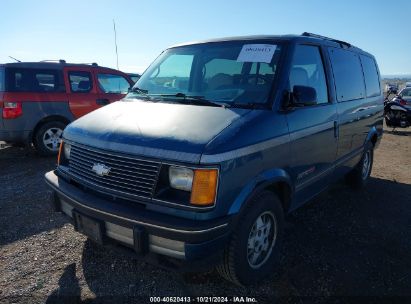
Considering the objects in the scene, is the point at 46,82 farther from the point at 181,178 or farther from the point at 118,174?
the point at 181,178

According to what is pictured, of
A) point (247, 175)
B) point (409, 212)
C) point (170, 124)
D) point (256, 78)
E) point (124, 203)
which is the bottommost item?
point (409, 212)

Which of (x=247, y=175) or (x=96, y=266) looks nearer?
(x=247, y=175)

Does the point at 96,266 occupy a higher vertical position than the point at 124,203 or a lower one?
lower

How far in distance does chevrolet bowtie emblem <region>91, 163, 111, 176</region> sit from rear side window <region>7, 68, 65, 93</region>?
5.01 m

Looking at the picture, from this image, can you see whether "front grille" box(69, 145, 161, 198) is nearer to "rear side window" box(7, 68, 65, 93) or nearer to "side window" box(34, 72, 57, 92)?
"rear side window" box(7, 68, 65, 93)

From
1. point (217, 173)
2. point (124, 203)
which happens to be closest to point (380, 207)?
point (217, 173)

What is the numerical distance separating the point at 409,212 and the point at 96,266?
13.4 feet

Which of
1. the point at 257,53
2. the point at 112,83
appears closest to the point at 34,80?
the point at 112,83

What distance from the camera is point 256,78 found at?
10.3 feet

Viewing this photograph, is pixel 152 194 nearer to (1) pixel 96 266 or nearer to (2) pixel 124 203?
(2) pixel 124 203

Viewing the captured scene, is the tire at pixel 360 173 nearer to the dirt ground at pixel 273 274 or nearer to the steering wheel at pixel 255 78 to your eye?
the dirt ground at pixel 273 274

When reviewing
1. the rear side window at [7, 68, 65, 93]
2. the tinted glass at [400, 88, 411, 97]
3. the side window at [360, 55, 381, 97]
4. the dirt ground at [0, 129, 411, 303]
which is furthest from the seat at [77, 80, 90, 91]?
the tinted glass at [400, 88, 411, 97]

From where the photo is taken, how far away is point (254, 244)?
9.55ft

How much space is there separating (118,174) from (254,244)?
1.28 metres
